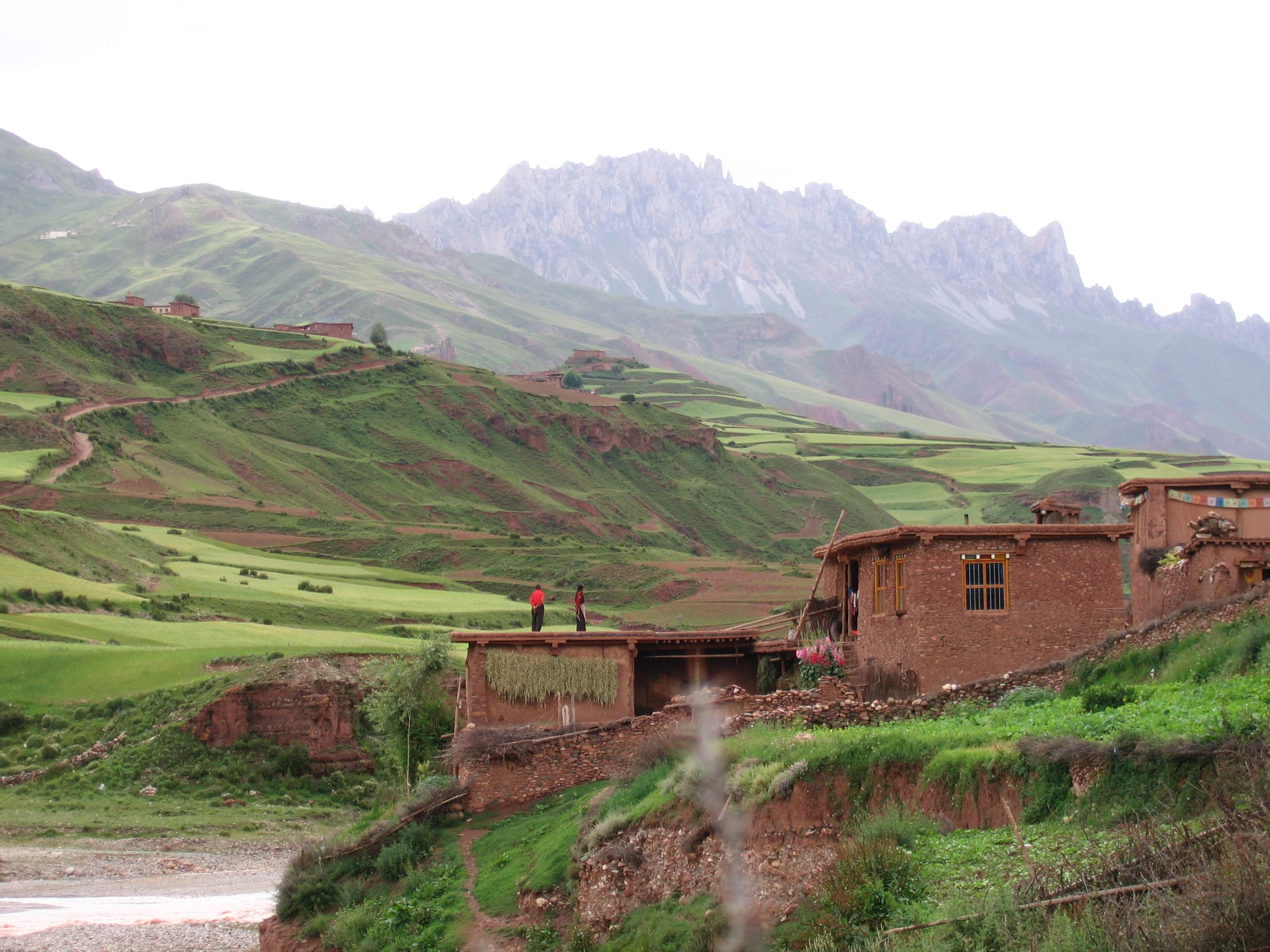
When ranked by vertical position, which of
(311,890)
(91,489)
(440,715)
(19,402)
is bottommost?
(311,890)

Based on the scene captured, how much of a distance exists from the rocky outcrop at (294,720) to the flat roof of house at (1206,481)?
79.1 feet

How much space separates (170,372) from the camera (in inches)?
4862

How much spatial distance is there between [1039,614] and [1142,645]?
16.3ft

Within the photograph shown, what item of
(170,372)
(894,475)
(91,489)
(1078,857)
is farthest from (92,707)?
(894,475)

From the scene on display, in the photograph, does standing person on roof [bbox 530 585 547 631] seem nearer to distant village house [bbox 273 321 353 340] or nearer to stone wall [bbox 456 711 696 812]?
stone wall [bbox 456 711 696 812]

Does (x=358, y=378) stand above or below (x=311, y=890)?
above

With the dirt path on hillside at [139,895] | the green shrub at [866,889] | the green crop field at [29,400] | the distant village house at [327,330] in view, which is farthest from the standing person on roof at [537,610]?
the distant village house at [327,330]

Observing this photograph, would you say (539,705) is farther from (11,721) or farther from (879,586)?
(11,721)

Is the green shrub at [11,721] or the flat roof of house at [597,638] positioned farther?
the green shrub at [11,721]

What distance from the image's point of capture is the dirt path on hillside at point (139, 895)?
92.9ft

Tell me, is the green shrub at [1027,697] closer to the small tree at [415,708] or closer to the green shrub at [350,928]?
the green shrub at [350,928]

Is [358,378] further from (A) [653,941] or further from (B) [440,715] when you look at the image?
(A) [653,941]

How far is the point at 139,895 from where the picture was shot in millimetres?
31391

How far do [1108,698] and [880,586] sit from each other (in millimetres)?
10581
